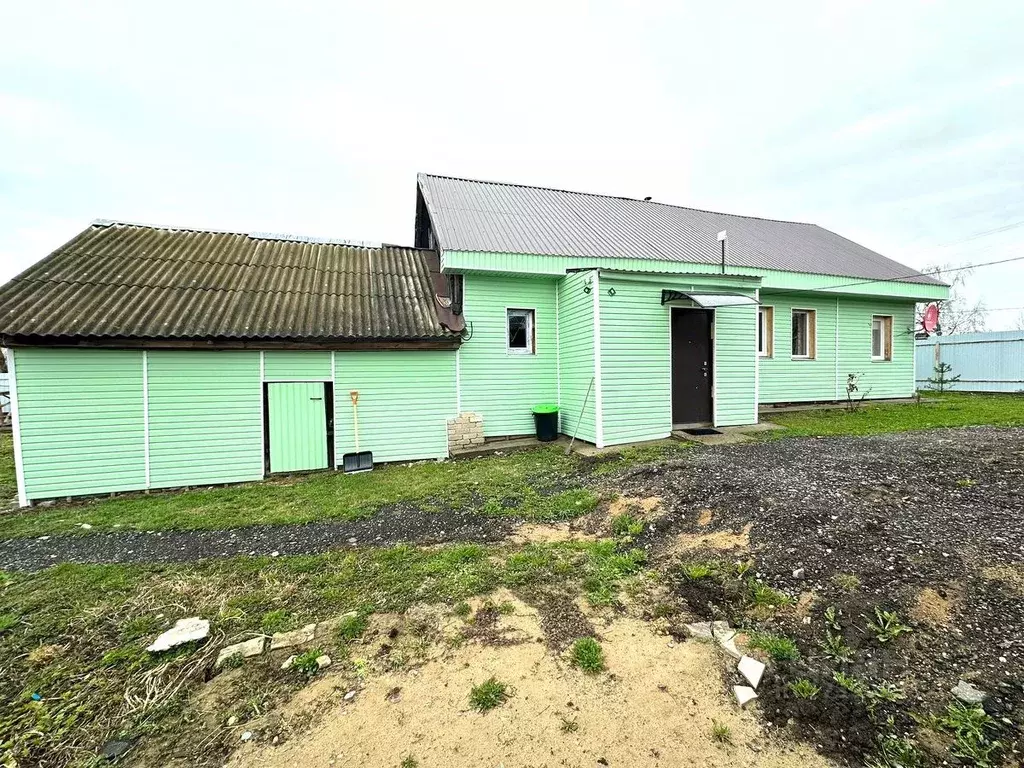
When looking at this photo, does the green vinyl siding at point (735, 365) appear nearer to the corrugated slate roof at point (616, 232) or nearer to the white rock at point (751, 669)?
the corrugated slate roof at point (616, 232)

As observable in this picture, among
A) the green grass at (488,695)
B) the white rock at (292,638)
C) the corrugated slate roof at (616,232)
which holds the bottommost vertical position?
the white rock at (292,638)

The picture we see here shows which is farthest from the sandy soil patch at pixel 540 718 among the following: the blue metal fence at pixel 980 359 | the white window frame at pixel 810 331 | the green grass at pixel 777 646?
the blue metal fence at pixel 980 359

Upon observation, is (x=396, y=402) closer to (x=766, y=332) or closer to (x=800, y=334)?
(x=766, y=332)

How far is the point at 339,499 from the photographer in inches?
259

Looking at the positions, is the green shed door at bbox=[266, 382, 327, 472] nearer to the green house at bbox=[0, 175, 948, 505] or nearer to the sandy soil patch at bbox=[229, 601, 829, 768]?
the green house at bbox=[0, 175, 948, 505]

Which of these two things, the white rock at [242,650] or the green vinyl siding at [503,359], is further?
the green vinyl siding at [503,359]

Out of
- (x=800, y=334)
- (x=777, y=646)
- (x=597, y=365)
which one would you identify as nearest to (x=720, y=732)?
(x=777, y=646)

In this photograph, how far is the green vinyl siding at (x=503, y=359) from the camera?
32.1 feet

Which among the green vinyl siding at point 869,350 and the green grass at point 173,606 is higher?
the green vinyl siding at point 869,350

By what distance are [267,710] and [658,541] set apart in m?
3.51

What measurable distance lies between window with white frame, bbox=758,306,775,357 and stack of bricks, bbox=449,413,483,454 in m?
8.59

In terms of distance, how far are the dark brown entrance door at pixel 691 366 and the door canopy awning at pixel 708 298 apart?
0.74 m

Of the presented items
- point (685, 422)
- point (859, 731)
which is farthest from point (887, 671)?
point (685, 422)

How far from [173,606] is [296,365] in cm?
536
